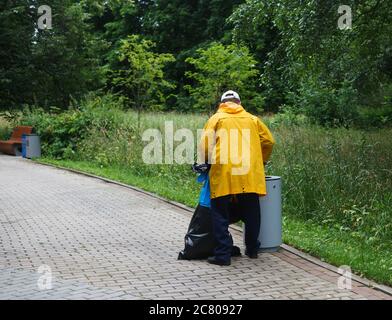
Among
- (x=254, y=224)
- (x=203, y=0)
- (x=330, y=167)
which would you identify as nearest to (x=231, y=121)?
(x=254, y=224)

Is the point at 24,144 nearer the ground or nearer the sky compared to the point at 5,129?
nearer the ground

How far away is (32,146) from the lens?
20.0m

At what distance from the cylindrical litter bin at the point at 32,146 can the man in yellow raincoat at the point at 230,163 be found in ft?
45.9

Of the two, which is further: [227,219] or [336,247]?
[336,247]

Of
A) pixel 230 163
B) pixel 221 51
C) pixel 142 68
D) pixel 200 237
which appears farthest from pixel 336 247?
pixel 221 51

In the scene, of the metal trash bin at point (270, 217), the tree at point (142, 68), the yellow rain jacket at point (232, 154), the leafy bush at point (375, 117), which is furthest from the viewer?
the tree at point (142, 68)

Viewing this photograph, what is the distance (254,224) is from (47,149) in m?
14.1

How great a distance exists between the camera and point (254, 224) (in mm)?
7023

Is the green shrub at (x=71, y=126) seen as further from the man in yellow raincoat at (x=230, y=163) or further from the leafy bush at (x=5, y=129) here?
the man in yellow raincoat at (x=230, y=163)

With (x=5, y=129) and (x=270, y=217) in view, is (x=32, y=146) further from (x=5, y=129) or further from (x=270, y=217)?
(x=270, y=217)

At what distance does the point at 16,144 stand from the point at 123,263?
15.5 m

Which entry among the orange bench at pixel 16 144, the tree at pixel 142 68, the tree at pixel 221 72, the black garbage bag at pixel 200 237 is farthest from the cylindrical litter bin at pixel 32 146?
the black garbage bag at pixel 200 237

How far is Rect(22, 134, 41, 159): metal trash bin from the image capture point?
1995 centimetres

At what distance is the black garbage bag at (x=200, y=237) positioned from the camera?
7.02 metres
